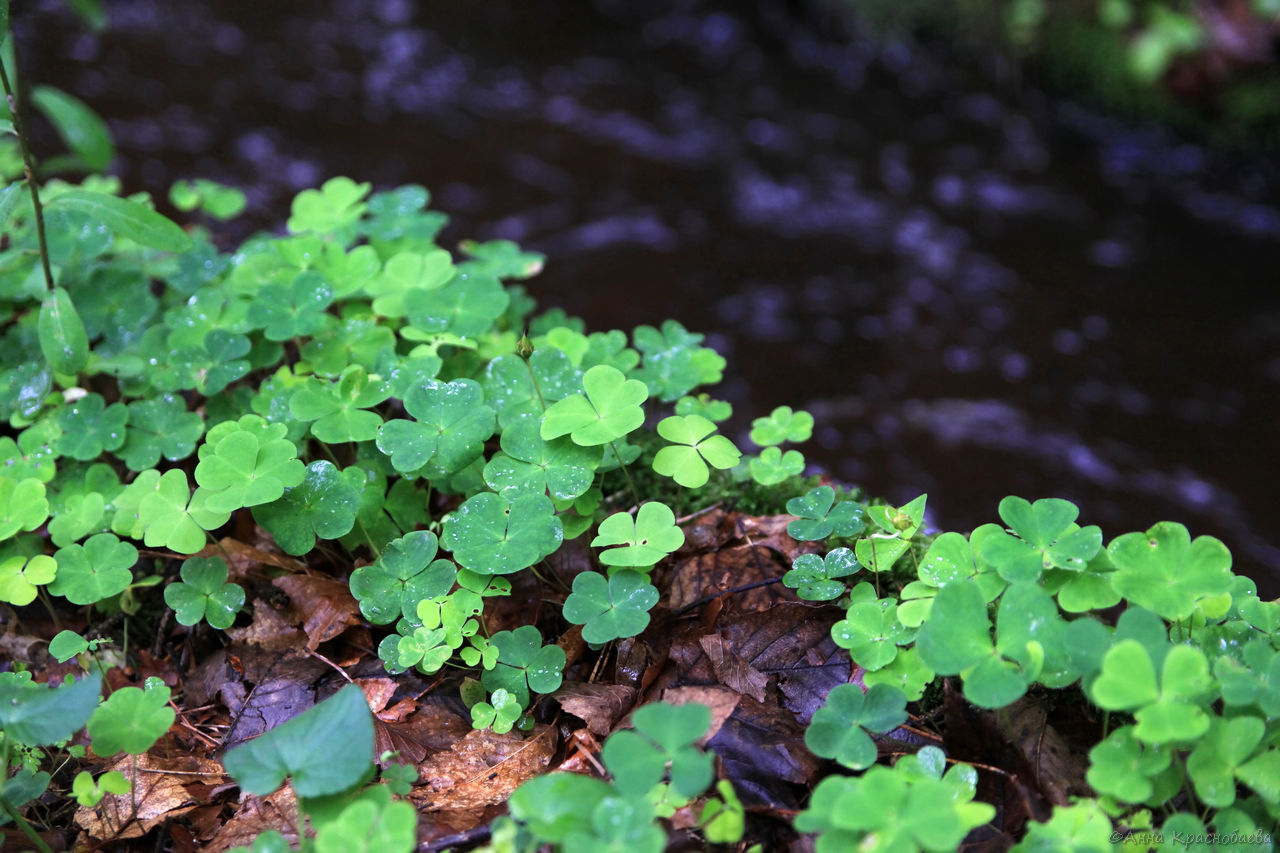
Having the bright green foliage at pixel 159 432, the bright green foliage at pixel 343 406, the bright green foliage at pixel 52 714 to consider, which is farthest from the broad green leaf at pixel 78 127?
the bright green foliage at pixel 52 714

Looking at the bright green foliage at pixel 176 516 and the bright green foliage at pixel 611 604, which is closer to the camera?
the bright green foliage at pixel 611 604

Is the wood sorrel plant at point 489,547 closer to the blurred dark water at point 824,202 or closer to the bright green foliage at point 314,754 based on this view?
the bright green foliage at point 314,754

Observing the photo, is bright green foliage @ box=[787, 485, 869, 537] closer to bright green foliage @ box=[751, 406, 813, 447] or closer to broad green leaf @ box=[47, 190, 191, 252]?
bright green foliage @ box=[751, 406, 813, 447]

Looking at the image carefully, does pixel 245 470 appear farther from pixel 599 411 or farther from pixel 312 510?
pixel 599 411

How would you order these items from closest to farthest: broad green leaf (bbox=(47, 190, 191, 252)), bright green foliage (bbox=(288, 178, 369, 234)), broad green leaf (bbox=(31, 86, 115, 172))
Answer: broad green leaf (bbox=(47, 190, 191, 252))
bright green foliage (bbox=(288, 178, 369, 234))
broad green leaf (bbox=(31, 86, 115, 172))

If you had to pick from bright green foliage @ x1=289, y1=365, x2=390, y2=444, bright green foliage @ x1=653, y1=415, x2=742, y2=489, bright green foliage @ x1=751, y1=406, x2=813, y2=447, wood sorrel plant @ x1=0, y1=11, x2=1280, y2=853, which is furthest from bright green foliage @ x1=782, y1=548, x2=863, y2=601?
bright green foliage @ x1=289, y1=365, x2=390, y2=444

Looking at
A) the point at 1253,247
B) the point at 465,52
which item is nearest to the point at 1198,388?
the point at 1253,247
